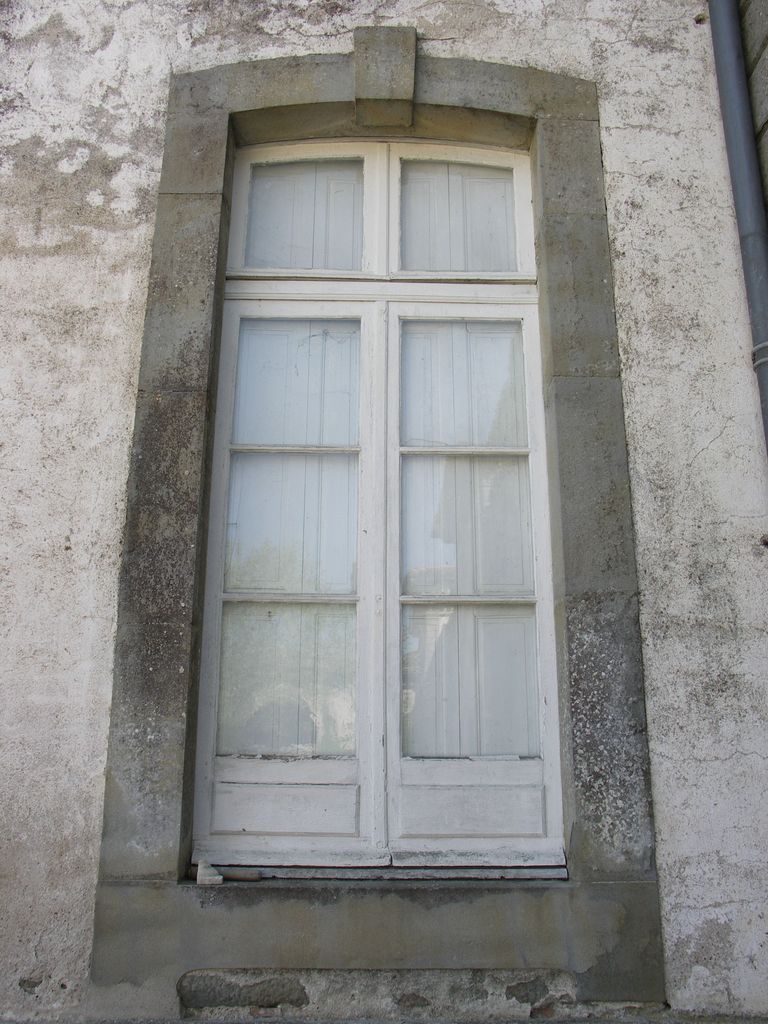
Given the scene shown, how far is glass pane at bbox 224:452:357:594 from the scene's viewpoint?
9.45 feet

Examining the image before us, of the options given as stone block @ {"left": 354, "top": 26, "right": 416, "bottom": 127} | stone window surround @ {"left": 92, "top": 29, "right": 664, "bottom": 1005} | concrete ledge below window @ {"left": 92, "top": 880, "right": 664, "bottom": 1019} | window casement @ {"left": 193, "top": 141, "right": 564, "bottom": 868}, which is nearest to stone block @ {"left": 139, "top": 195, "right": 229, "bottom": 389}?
stone window surround @ {"left": 92, "top": 29, "right": 664, "bottom": 1005}

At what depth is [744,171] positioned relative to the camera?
2.98 meters

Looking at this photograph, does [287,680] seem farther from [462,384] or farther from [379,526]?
[462,384]

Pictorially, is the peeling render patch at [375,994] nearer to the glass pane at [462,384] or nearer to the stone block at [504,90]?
the glass pane at [462,384]

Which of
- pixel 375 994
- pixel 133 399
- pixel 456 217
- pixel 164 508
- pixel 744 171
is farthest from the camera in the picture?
pixel 456 217

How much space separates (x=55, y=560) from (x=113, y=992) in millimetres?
1290

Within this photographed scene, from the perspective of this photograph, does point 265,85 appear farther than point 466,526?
Yes

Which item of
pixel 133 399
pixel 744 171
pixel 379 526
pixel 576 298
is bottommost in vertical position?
pixel 379 526

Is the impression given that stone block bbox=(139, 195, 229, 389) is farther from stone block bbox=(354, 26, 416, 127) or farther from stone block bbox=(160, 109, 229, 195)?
stone block bbox=(354, 26, 416, 127)

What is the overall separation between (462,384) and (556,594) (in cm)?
85

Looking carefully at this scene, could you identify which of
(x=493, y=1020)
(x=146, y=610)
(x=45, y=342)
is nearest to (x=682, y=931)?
(x=493, y=1020)

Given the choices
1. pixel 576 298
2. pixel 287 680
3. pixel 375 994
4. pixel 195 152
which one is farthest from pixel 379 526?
pixel 195 152

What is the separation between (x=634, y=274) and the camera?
9.76ft

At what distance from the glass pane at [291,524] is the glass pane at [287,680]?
10 cm
